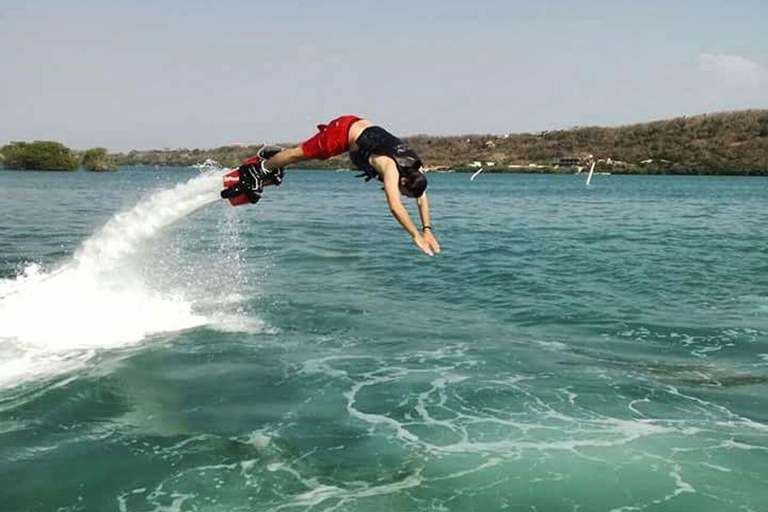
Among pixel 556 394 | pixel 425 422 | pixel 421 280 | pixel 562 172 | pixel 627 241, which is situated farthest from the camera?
pixel 562 172

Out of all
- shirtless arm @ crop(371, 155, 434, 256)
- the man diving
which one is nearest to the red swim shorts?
the man diving

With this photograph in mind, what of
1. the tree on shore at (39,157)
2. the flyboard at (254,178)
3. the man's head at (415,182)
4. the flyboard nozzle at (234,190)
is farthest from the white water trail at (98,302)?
the tree on shore at (39,157)

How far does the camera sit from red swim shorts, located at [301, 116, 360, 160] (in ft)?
36.9

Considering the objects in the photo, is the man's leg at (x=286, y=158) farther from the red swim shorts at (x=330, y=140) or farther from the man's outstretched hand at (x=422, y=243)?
the man's outstretched hand at (x=422, y=243)

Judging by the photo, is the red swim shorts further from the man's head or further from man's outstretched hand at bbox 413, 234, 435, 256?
man's outstretched hand at bbox 413, 234, 435, 256

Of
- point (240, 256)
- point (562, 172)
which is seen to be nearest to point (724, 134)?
point (562, 172)

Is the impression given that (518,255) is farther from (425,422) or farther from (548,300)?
(425,422)

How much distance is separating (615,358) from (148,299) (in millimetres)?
10793

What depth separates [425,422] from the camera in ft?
35.1

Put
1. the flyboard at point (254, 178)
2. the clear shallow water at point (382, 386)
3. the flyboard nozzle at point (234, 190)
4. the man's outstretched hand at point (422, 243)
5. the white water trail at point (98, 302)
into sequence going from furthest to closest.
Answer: the white water trail at point (98, 302), the flyboard nozzle at point (234, 190), the flyboard at point (254, 178), the man's outstretched hand at point (422, 243), the clear shallow water at point (382, 386)

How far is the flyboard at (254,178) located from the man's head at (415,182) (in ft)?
12.5

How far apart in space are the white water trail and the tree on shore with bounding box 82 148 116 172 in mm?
159634

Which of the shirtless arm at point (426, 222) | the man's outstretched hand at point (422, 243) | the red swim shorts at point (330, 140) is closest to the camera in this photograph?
the man's outstretched hand at point (422, 243)

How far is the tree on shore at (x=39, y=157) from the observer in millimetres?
158125
